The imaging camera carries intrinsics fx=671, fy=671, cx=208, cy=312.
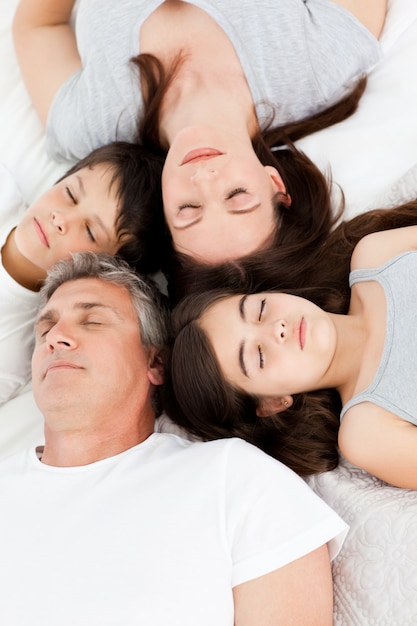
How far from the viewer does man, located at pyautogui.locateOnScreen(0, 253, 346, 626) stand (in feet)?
4.91

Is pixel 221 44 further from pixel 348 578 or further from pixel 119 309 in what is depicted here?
pixel 348 578

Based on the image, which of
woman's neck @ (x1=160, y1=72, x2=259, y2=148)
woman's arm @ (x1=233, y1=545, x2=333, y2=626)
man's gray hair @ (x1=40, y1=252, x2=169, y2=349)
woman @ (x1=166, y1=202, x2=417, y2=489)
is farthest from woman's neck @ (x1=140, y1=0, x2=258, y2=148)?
woman's arm @ (x1=233, y1=545, x2=333, y2=626)

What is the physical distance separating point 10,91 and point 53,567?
1.80 m

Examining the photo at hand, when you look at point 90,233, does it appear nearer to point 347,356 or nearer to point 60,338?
point 60,338

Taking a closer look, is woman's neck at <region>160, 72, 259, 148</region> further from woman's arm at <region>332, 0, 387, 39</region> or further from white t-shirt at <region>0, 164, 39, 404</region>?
white t-shirt at <region>0, 164, 39, 404</region>

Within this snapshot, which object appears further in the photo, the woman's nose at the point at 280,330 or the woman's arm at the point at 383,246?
the woman's arm at the point at 383,246

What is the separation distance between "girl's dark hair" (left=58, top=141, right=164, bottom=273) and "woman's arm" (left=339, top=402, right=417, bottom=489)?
0.88 m

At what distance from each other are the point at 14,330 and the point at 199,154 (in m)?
0.88

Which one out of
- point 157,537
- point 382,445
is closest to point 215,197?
point 382,445

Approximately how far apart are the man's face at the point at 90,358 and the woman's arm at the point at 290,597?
60 cm

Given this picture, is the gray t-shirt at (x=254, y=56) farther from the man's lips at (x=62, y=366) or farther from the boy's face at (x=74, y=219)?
the man's lips at (x=62, y=366)

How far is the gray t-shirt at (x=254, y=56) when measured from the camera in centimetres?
224

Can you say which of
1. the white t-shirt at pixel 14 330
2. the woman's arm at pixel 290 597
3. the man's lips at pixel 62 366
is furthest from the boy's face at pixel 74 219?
the woman's arm at pixel 290 597

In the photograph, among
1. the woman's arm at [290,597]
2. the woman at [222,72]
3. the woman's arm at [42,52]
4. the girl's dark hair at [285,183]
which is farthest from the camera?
the woman's arm at [42,52]
